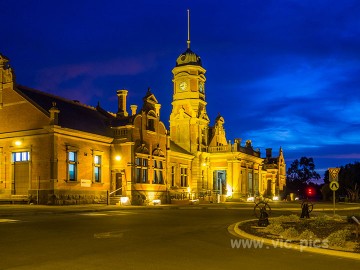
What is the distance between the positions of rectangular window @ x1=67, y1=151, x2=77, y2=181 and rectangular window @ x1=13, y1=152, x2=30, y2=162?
3671 millimetres

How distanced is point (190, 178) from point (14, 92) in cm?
3045

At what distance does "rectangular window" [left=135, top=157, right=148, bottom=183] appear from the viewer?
48.9 metres

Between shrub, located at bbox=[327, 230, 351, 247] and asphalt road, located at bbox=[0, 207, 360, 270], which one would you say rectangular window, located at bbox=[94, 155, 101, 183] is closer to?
asphalt road, located at bbox=[0, 207, 360, 270]

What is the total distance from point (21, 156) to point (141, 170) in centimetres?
1292

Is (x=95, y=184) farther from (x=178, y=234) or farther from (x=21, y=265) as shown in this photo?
(x=21, y=265)

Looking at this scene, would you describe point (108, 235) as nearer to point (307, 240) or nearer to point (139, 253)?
point (139, 253)

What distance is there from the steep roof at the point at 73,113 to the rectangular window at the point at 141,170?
4.24 m

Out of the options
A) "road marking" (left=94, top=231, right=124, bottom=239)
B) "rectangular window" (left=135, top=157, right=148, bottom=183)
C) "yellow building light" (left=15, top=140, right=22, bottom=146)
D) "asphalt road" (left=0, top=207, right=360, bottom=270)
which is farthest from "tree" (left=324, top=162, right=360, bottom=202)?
"asphalt road" (left=0, top=207, right=360, bottom=270)

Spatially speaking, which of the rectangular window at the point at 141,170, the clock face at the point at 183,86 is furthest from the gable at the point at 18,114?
the clock face at the point at 183,86

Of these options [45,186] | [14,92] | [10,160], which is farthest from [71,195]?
[14,92]

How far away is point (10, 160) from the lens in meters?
42.4

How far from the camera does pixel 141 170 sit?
4969 cm

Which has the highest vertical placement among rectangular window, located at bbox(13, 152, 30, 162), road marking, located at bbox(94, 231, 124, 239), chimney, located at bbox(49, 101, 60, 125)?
chimney, located at bbox(49, 101, 60, 125)

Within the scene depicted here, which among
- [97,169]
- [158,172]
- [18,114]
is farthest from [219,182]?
[18,114]
